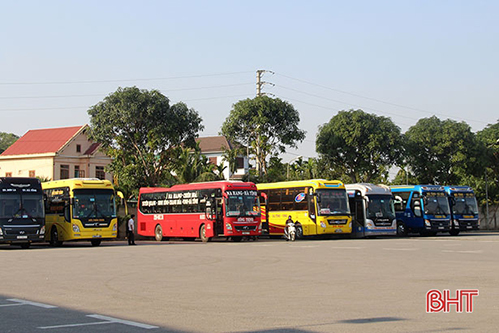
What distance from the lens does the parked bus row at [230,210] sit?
101 ft

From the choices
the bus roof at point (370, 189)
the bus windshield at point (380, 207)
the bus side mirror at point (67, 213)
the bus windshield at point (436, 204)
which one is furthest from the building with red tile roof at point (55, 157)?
the bus windshield at point (436, 204)

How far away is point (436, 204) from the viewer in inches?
1683

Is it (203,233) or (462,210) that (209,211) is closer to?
(203,233)

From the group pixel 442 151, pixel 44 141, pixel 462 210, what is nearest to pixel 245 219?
pixel 462 210

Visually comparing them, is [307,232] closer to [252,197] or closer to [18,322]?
[252,197]

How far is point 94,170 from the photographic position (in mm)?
70312

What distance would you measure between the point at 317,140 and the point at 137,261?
121 ft

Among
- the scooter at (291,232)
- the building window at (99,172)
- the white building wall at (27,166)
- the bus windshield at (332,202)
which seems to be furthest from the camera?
the building window at (99,172)

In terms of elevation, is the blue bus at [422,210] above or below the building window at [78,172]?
below

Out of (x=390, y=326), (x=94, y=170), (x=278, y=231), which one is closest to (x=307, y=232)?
(x=278, y=231)

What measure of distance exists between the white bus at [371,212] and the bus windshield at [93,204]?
1382cm

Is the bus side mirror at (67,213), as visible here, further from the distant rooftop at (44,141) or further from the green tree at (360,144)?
the distant rooftop at (44,141)

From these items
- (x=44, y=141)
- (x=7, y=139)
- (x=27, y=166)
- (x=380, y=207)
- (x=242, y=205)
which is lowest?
(x=380, y=207)

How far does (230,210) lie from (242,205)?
0.69 meters
